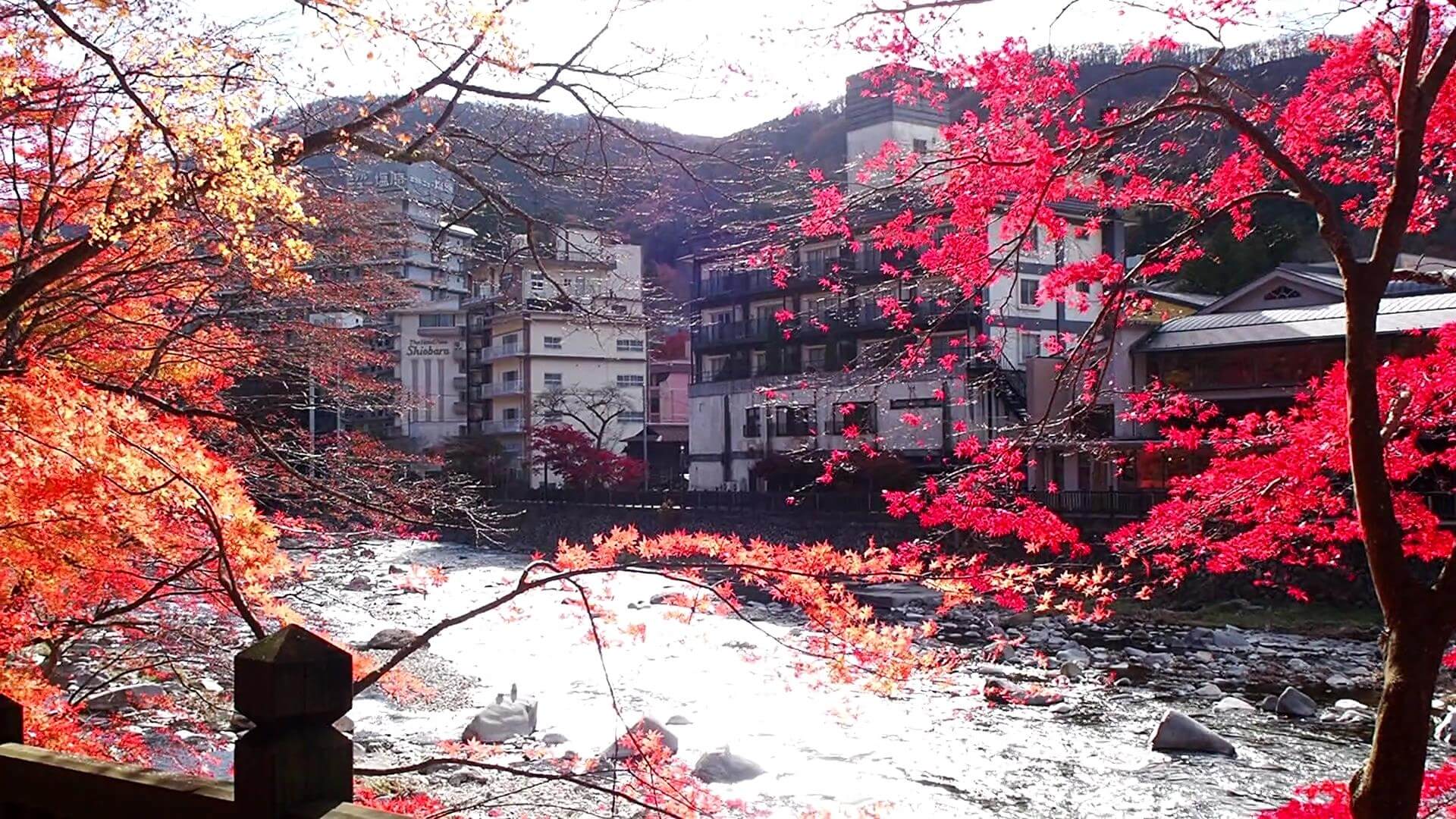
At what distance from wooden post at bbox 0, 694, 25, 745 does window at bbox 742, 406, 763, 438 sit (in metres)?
29.8

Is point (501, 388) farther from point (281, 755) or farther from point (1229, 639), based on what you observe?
point (281, 755)

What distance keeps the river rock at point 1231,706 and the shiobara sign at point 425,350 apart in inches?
1549

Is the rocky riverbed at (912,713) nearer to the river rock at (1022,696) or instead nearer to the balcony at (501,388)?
the river rock at (1022,696)

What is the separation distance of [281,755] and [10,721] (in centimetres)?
108

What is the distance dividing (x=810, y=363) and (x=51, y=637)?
26629 mm

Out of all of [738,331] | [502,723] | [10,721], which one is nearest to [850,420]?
[738,331]

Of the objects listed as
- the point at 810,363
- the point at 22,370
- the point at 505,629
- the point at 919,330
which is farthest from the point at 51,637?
the point at 810,363

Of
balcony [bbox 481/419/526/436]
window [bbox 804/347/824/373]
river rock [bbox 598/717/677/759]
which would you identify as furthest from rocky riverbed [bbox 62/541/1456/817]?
balcony [bbox 481/419/526/436]

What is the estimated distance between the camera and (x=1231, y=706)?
12.8m

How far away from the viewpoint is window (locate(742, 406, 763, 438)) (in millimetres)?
32594

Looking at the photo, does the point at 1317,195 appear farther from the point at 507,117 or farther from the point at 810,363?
the point at 810,363

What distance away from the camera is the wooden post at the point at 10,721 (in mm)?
2527

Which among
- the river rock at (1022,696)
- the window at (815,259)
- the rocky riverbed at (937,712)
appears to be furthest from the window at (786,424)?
the river rock at (1022,696)

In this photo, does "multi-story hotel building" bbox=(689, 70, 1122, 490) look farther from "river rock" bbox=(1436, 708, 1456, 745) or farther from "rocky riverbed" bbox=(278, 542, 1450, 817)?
"river rock" bbox=(1436, 708, 1456, 745)
